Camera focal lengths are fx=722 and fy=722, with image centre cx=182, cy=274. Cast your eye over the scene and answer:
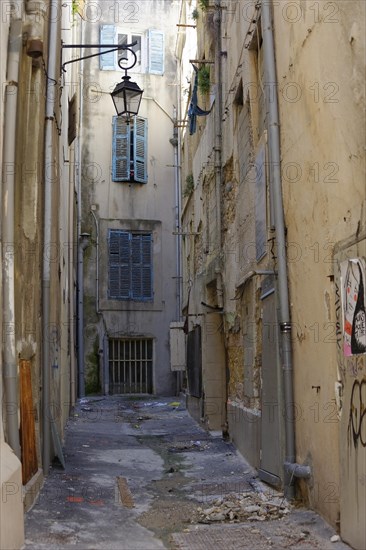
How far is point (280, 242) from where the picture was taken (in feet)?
24.1

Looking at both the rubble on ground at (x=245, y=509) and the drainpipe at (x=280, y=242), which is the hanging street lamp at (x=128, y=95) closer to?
the drainpipe at (x=280, y=242)

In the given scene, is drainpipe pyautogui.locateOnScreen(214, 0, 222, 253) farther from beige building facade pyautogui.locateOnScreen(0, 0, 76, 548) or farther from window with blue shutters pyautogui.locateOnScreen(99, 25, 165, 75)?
window with blue shutters pyautogui.locateOnScreen(99, 25, 165, 75)

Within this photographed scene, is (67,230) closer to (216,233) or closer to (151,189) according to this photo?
(216,233)

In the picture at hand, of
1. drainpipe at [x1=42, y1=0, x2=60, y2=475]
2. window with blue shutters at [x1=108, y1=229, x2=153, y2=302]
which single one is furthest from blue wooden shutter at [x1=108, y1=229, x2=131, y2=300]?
drainpipe at [x1=42, y1=0, x2=60, y2=475]

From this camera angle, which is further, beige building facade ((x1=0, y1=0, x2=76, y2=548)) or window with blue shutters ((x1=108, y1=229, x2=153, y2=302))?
window with blue shutters ((x1=108, y1=229, x2=153, y2=302))

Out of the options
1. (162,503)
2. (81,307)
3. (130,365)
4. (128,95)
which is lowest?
(162,503)

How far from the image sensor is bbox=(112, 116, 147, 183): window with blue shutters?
21.1 meters

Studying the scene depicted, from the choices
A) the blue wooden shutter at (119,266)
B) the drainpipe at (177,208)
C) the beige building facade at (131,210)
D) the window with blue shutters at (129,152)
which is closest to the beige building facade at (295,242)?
the drainpipe at (177,208)

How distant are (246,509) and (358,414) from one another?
1.92 meters

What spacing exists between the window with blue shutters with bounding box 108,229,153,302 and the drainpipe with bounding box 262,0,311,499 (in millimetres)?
13272

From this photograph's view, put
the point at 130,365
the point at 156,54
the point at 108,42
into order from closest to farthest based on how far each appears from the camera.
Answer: the point at 130,365, the point at 108,42, the point at 156,54

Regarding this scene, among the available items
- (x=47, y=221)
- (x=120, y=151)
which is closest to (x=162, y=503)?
(x=47, y=221)

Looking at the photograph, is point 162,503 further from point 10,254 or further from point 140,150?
point 140,150

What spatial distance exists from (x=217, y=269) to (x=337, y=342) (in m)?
6.38
